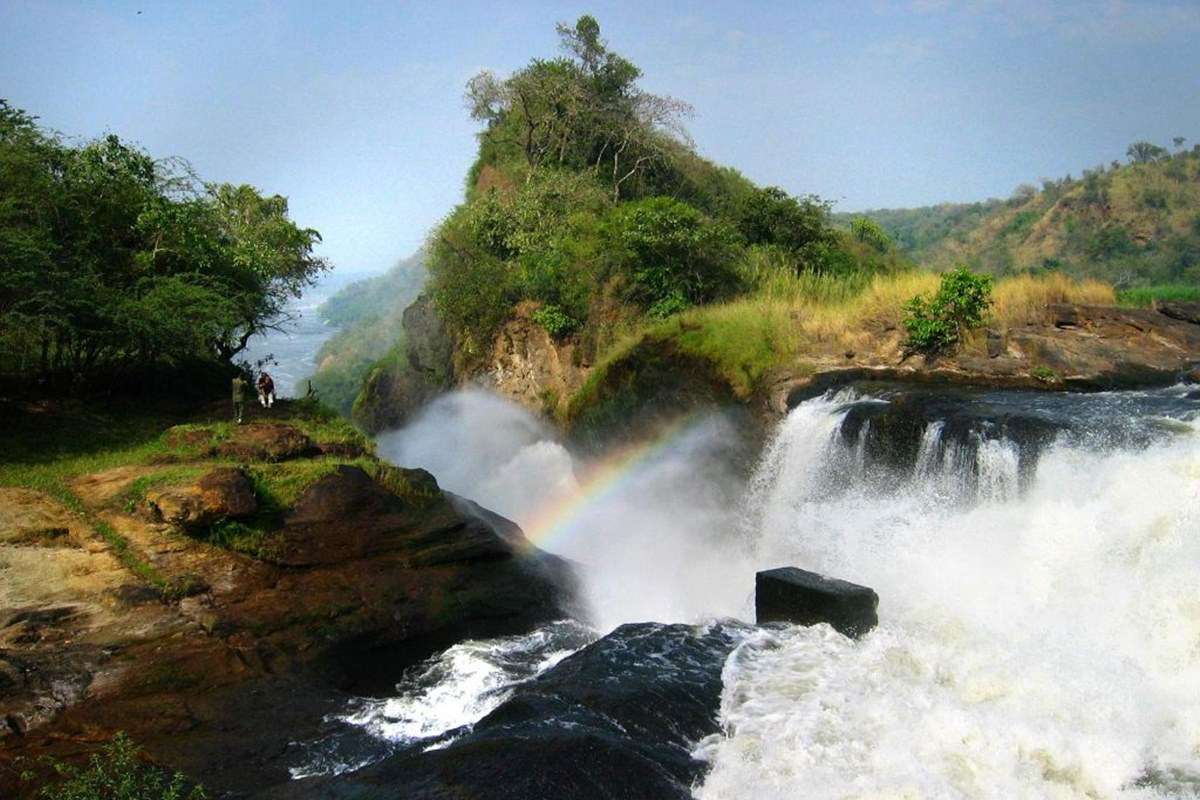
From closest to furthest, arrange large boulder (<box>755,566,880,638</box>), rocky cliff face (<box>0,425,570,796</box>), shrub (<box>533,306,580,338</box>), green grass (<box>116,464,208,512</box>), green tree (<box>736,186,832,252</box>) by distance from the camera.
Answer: rocky cliff face (<box>0,425,570,796</box>), large boulder (<box>755,566,880,638</box>), green grass (<box>116,464,208,512</box>), shrub (<box>533,306,580,338</box>), green tree (<box>736,186,832,252</box>)

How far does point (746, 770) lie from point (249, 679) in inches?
→ 209

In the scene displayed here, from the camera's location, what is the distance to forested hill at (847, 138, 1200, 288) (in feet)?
141

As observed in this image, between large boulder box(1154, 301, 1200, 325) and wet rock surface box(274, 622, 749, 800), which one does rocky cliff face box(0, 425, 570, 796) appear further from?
large boulder box(1154, 301, 1200, 325)

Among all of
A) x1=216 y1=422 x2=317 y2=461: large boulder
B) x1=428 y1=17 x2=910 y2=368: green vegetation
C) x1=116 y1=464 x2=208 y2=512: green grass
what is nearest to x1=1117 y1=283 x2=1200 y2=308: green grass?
x1=428 y1=17 x2=910 y2=368: green vegetation

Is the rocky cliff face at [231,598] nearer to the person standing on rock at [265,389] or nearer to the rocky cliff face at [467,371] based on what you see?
the person standing on rock at [265,389]

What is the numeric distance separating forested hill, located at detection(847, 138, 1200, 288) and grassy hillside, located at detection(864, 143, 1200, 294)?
5 cm

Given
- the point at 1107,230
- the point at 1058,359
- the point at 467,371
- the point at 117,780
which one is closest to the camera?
the point at 117,780

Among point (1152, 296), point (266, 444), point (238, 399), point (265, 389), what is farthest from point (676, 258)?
Answer: point (266, 444)

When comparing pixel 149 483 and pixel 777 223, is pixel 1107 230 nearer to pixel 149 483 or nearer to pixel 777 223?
pixel 777 223

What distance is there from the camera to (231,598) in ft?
32.0

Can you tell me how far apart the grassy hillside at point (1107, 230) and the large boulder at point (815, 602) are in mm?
34430

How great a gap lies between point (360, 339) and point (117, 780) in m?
61.3

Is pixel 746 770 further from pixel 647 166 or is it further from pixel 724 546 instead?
pixel 647 166

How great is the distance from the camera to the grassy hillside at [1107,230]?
1687 inches
